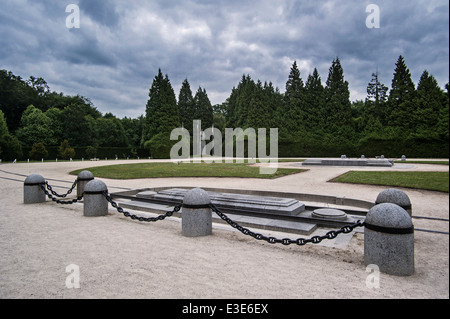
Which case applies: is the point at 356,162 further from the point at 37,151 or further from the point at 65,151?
the point at 37,151

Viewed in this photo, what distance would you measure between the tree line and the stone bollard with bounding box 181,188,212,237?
29996 millimetres

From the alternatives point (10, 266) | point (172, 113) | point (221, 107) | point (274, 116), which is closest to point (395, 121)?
point (274, 116)

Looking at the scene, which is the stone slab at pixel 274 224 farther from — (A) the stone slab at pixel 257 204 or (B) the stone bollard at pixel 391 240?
(B) the stone bollard at pixel 391 240

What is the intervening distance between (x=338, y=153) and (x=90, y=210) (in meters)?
36.1

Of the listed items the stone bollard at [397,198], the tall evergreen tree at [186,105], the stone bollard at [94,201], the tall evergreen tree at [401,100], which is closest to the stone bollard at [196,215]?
the stone bollard at [94,201]

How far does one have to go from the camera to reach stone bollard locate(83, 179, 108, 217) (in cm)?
689

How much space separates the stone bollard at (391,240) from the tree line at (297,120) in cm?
2972

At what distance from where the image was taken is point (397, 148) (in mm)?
33125

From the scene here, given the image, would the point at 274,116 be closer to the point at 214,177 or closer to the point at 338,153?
the point at 338,153

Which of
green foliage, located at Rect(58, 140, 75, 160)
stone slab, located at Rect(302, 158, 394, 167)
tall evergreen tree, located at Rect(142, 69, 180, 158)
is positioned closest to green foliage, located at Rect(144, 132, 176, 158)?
tall evergreen tree, located at Rect(142, 69, 180, 158)

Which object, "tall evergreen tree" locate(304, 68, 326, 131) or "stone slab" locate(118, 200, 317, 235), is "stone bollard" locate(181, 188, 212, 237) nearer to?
"stone slab" locate(118, 200, 317, 235)

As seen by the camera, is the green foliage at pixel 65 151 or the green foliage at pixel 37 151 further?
the green foliage at pixel 65 151

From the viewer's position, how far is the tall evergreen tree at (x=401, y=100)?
107ft
